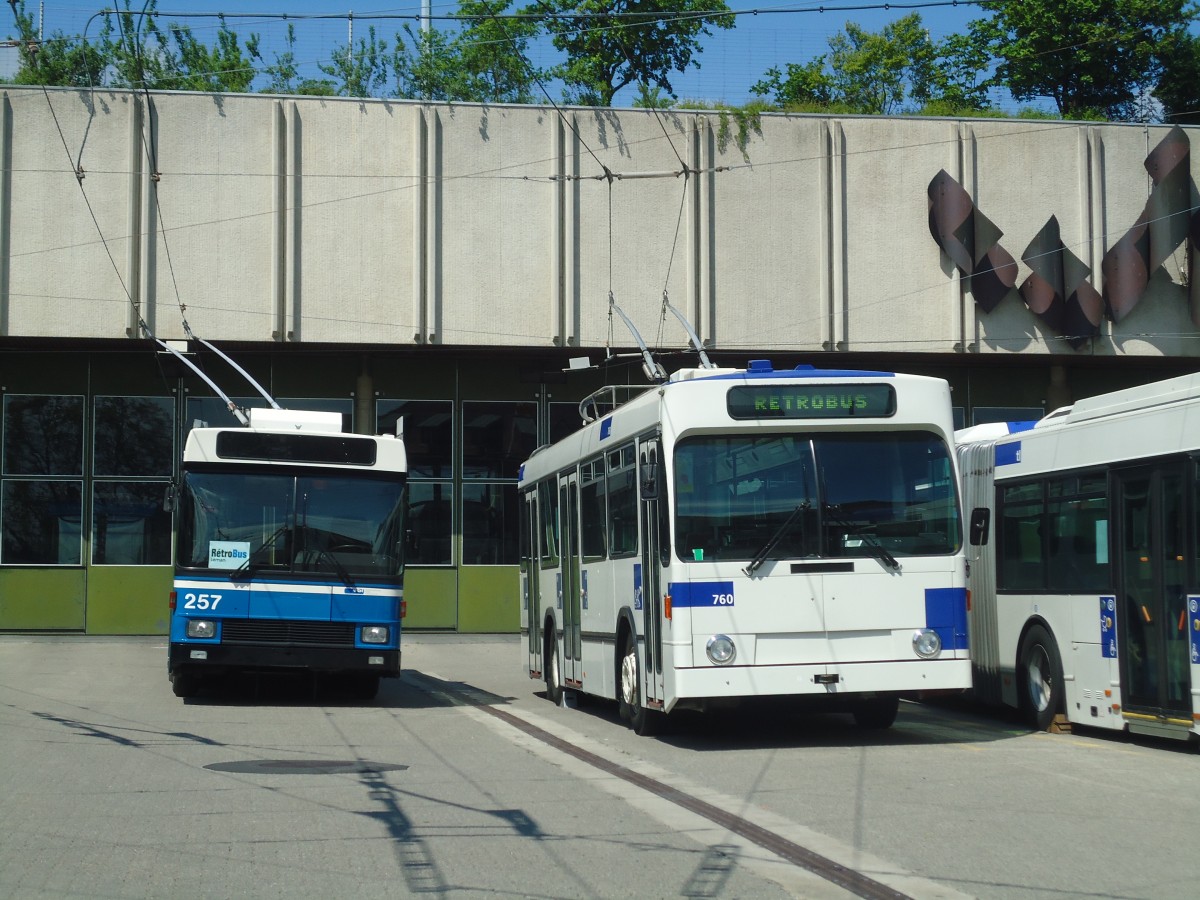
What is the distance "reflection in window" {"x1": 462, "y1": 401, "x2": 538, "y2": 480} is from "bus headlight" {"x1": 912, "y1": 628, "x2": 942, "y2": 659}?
69.7ft

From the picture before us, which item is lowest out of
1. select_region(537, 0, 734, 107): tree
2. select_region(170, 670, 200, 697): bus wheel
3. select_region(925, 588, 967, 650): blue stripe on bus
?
select_region(170, 670, 200, 697): bus wheel

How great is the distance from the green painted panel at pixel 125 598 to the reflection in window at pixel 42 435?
2.30m

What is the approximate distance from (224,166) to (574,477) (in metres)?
17.2

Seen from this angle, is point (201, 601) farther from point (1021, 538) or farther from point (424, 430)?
point (424, 430)

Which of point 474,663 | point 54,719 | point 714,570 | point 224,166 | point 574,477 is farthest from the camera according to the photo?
point 224,166

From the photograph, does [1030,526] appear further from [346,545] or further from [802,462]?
[346,545]

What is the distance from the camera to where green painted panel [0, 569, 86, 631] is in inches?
1228

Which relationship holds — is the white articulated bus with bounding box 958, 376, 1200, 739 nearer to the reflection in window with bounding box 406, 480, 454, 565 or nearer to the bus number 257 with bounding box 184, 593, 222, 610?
→ the bus number 257 with bounding box 184, 593, 222, 610

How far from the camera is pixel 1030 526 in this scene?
14031 millimetres

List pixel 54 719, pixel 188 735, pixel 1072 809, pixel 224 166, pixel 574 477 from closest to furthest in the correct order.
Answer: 1. pixel 1072 809
2. pixel 188 735
3. pixel 54 719
4. pixel 574 477
5. pixel 224 166

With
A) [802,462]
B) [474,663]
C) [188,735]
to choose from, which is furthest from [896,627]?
[474,663]

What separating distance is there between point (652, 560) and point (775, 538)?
112 cm

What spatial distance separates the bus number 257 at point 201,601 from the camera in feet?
51.1

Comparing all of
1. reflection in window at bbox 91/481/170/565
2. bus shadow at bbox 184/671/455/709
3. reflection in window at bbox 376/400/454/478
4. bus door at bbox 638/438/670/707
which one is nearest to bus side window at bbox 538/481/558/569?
bus shadow at bbox 184/671/455/709
